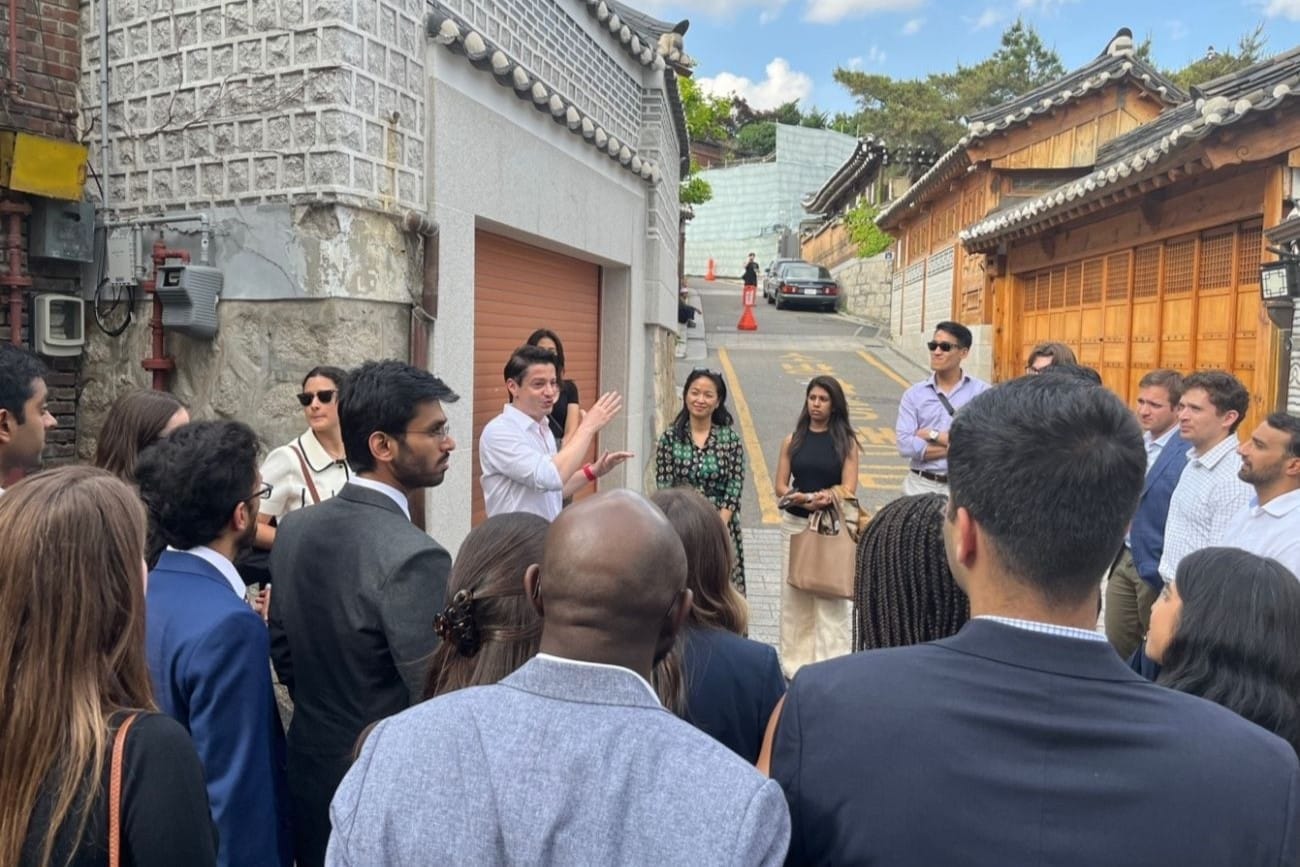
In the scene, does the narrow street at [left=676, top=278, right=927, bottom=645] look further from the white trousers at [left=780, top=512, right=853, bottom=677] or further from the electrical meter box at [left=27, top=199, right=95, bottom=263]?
the electrical meter box at [left=27, top=199, right=95, bottom=263]

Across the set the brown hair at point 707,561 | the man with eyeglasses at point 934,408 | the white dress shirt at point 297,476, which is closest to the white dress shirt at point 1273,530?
the man with eyeglasses at point 934,408

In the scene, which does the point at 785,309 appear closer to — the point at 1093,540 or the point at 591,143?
the point at 591,143

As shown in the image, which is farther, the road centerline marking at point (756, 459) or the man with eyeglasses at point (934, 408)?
the road centerline marking at point (756, 459)

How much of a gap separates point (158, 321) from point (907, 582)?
424 centimetres

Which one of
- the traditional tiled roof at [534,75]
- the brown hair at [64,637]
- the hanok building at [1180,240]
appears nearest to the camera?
the brown hair at [64,637]

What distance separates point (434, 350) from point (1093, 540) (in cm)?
449

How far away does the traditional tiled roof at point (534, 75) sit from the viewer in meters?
5.42

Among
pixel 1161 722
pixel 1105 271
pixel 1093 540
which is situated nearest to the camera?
pixel 1161 722

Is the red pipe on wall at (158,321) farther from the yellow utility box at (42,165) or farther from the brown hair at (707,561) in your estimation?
the brown hair at (707,561)

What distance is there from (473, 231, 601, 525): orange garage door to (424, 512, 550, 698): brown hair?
4.72m

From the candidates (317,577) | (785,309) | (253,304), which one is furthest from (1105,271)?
(785,309)

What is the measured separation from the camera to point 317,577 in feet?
8.24

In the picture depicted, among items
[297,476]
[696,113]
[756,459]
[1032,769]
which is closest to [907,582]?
[1032,769]

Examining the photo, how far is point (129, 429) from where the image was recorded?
3.36m
